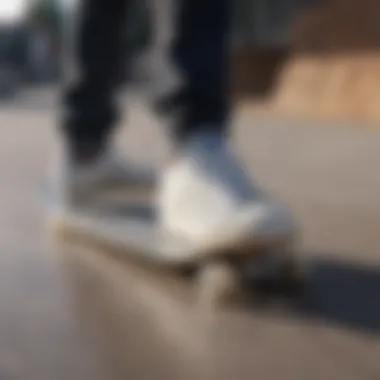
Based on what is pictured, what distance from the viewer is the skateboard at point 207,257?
1.02 metres

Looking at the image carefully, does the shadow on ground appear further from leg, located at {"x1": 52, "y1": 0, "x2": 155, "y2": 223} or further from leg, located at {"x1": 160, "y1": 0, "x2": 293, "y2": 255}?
leg, located at {"x1": 52, "y1": 0, "x2": 155, "y2": 223}

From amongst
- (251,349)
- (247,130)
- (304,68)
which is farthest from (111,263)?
(304,68)

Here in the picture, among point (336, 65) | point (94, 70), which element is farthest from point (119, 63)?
point (336, 65)

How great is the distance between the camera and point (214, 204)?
3.48 ft

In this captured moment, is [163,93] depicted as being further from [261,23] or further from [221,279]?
[261,23]

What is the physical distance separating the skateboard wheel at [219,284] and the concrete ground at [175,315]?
2 centimetres

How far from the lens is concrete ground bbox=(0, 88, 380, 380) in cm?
84

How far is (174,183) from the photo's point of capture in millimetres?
1114

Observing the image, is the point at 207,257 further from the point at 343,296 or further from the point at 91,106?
the point at 91,106

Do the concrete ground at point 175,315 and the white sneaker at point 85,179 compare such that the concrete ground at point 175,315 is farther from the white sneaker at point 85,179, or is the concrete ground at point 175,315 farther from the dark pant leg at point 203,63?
the dark pant leg at point 203,63

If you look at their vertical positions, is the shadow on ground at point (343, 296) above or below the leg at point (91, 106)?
below

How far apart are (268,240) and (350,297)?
114mm

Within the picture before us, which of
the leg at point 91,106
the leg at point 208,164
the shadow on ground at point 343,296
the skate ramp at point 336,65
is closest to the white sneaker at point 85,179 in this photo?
the leg at point 91,106

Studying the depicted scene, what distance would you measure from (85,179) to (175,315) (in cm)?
45
